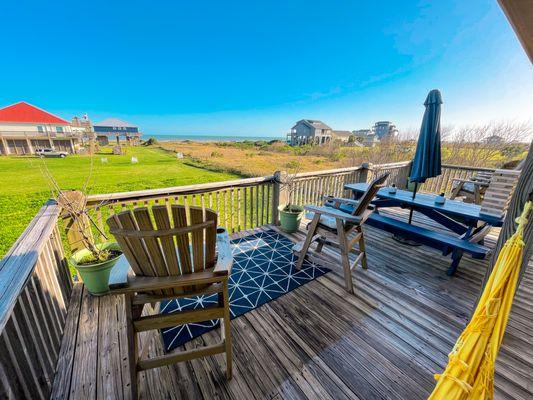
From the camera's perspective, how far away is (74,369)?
148 cm

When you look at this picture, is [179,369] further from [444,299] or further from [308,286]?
[444,299]

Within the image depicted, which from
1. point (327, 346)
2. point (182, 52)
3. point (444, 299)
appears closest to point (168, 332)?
point (327, 346)

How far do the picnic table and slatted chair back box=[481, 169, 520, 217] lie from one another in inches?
3.9

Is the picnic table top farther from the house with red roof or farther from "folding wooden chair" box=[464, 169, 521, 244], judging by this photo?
the house with red roof

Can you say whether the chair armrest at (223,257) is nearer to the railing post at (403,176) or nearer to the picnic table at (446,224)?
the picnic table at (446,224)

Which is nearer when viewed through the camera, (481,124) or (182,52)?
(481,124)

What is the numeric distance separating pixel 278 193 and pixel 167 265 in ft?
9.12

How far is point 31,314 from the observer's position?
52.7 inches

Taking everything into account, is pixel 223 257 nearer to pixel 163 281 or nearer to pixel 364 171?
pixel 163 281

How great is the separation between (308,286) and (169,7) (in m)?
11.3

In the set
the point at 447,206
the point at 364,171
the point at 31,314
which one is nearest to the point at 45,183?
the point at 31,314

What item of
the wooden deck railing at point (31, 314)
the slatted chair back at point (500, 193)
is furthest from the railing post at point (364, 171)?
the wooden deck railing at point (31, 314)

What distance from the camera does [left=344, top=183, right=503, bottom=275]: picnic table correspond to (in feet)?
8.06

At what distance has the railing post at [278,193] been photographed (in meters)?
3.74
